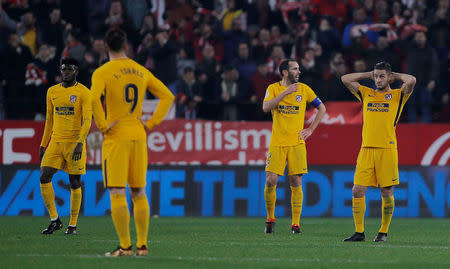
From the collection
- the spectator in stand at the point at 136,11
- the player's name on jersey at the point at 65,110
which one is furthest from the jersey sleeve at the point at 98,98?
the spectator in stand at the point at 136,11

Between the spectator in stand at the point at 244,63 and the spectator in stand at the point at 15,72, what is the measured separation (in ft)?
14.6

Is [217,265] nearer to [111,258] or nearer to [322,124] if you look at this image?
[111,258]

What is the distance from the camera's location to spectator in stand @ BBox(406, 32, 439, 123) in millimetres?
18375

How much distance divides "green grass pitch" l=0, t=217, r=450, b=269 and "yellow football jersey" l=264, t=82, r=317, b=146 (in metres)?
1.35

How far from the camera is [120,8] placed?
20.6 metres

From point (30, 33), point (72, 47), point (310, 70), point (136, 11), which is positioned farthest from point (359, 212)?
point (136, 11)

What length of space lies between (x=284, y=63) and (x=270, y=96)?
0.52 m

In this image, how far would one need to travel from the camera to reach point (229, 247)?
1039 centimetres

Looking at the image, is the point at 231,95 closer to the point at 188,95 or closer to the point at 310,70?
the point at 188,95

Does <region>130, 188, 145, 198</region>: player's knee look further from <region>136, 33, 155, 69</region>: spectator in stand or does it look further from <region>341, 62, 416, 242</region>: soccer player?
<region>136, 33, 155, 69</region>: spectator in stand

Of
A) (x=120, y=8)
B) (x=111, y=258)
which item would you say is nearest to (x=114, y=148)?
(x=111, y=258)

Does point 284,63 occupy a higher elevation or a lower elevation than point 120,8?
lower

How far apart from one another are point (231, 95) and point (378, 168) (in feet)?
25.5

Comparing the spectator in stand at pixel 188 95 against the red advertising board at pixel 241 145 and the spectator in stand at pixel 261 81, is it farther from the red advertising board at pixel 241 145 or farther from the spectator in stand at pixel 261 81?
the spectator in stand at pixel 261 81
